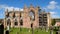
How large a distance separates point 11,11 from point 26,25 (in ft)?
22.6

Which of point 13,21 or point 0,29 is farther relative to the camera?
point 13,21

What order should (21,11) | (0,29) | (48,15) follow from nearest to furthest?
(0,29) → (48,15) → (21,11)

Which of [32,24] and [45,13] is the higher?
[45,13]

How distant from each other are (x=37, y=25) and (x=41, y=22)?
4.46 feet

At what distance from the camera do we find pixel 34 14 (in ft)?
141

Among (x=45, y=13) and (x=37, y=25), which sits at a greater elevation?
(x=45, y=13)

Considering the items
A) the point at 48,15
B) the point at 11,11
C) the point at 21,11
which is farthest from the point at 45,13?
the point at 11,11

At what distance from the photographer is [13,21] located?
4416cm

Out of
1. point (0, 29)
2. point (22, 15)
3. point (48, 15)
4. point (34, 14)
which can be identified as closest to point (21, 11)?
point (22, 15)

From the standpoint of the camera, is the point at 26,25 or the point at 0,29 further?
the point at 26,25

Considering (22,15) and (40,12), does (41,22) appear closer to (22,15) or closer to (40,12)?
(40,12)

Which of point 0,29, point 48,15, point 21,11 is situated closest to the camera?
point 0,29

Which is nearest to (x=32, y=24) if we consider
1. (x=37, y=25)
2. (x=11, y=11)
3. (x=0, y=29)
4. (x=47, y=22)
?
(x=37, y=25)

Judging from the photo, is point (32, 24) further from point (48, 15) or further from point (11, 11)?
point (11, 11)
